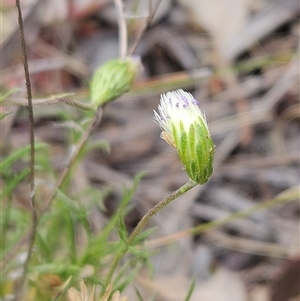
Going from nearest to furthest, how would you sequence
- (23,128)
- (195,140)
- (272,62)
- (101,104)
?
(195,140) → (101,104) → (23,128) → (272,62)

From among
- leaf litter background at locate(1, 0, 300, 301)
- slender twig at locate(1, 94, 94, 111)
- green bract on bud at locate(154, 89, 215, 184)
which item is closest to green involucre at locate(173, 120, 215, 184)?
green bract on bud at locate(154, 89, 215, 184)

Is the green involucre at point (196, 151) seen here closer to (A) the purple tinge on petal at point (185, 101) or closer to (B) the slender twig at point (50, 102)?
(A) the purple tinge on petal at point (185, 101)

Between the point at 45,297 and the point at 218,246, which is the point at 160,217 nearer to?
the point at 218,246

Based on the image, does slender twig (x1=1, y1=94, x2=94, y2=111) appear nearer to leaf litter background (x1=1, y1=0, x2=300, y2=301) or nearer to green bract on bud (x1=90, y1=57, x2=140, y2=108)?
green bract on bud (x1=90, y1=57, x2=140, y2=108)

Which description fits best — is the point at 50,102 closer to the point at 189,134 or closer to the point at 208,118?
the point at 189,134

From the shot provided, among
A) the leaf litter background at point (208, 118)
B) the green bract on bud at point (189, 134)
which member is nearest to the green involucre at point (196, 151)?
the green bract on bud at point (189, 134)

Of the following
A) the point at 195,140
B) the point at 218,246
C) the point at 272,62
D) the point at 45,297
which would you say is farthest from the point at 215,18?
the point at 195,140
